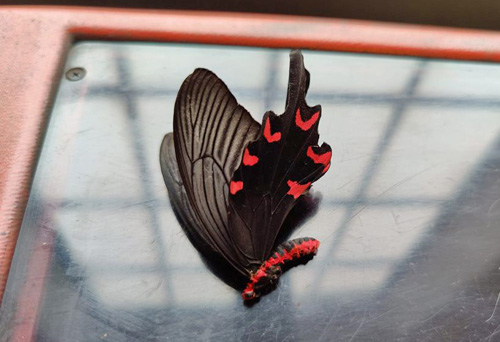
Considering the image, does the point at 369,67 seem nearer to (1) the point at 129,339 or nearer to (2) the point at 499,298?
(2) the point at 499,298

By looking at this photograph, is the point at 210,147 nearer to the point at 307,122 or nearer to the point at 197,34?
the point at 307,122

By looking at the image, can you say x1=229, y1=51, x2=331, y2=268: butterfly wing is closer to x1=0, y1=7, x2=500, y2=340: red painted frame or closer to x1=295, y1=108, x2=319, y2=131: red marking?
x1=295, y1=108, x2=319, y2=131: red marking

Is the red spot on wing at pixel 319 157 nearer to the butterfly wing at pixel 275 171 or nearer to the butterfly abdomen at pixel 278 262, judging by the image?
the butterfly wing at pixel 275 171

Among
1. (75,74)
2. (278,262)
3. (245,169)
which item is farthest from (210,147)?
(75,74)

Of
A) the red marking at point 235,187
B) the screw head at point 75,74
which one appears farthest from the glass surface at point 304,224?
the red marking at point 235,187

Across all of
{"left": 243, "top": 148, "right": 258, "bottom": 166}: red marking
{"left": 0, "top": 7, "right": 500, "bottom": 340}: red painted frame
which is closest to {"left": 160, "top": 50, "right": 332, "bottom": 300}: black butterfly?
{"left": 243, "top": 148, "right": 258, "bottom": 166}: red marking

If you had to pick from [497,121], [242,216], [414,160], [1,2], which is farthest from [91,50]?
[497,121]
